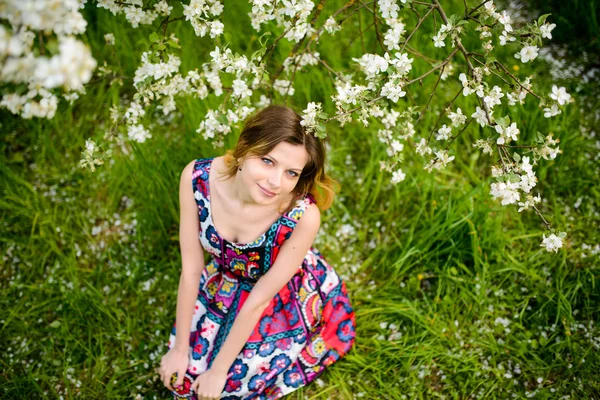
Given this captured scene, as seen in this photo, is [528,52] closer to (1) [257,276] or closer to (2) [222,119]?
(2) [222,119]

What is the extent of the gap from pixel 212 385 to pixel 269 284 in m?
0.57

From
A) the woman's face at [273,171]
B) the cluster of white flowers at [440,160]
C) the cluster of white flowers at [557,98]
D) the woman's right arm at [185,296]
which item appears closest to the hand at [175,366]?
the woman's right arm at [185,296]

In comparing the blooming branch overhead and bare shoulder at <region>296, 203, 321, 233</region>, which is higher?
the blooming branch overhead

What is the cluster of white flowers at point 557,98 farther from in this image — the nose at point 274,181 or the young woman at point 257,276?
the nose at point 274,181

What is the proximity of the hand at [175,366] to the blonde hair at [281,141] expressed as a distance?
922 mm

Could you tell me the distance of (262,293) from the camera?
7.54ft

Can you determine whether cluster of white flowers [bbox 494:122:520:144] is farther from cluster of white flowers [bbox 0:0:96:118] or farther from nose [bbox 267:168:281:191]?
cluster of white flowers [bbox 0:0:96:118]

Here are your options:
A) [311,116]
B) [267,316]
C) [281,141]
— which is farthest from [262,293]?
[311,116]

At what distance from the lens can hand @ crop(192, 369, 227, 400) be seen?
7.70ft

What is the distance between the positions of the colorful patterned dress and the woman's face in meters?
0.23

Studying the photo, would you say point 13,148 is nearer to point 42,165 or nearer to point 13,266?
point 42,165

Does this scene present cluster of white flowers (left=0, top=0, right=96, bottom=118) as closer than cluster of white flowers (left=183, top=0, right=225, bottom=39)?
Yes

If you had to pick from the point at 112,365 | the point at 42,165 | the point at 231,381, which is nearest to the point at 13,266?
the point at 42,165

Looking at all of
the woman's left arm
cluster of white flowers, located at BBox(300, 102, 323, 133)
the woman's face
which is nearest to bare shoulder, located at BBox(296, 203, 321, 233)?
the woman's left arm
